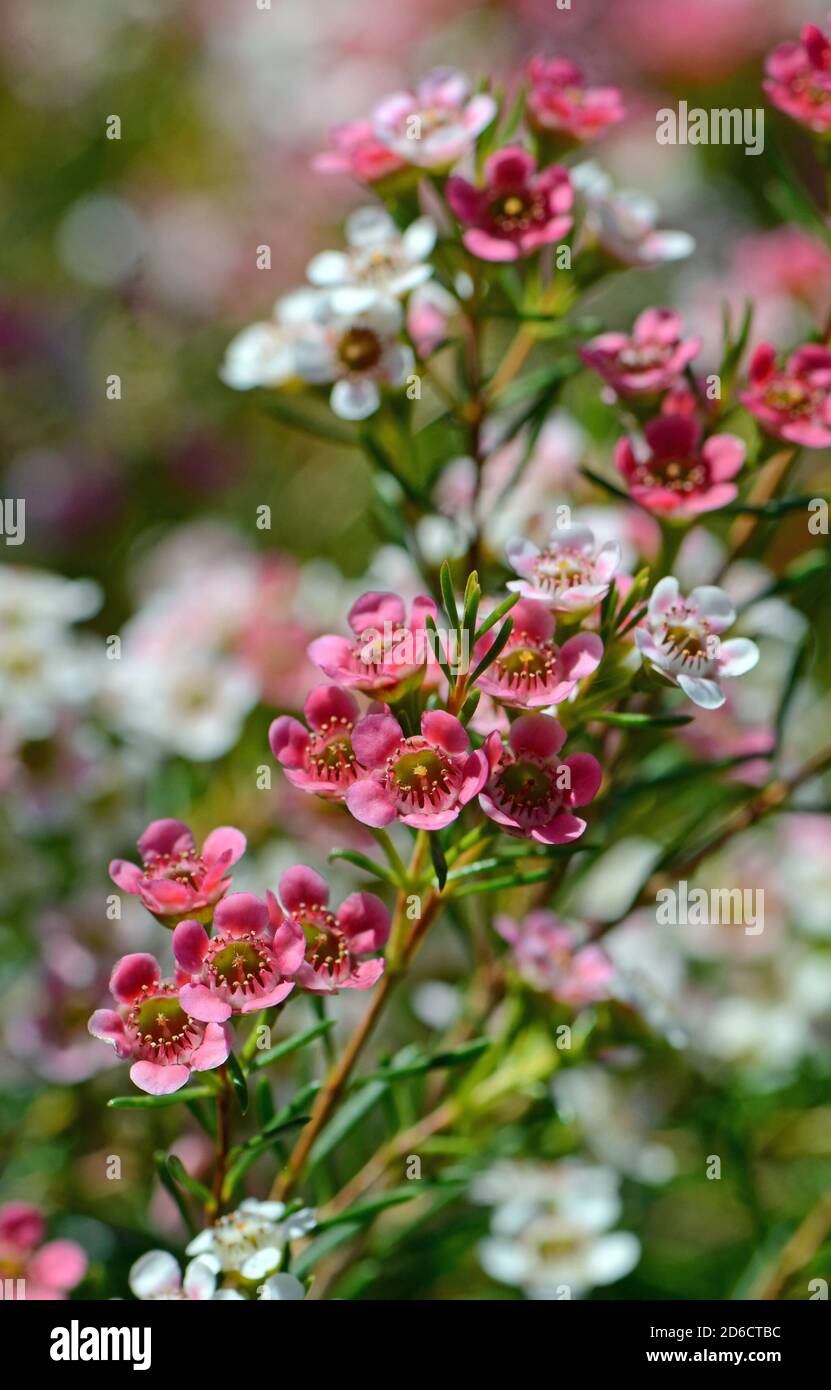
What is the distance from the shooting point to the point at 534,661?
704mm

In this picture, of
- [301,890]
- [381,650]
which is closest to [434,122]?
[381,650]

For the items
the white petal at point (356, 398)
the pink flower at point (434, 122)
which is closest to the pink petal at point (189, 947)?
the white petal at point (356, 398)

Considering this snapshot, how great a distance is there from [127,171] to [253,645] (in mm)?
1304

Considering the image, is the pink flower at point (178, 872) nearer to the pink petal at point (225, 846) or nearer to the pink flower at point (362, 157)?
the pink petal at point (225, 846)

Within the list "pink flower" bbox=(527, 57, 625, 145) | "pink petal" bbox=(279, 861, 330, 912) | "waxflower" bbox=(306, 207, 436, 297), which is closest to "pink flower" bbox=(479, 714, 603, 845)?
"pink petal" bbox=(279, 861, 330, 912)

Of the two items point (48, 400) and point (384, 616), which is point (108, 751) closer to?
point (384, 616)

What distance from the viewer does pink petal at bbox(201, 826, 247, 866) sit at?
71 cm

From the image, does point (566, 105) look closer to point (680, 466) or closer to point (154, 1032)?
point (680, 466)

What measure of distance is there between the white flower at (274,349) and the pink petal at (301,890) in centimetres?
38

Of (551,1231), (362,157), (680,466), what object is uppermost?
(362,157)

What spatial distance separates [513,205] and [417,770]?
39 cm

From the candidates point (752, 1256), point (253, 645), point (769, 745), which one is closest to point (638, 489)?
point (769, 745)

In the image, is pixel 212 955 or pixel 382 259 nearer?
pixel 212 955

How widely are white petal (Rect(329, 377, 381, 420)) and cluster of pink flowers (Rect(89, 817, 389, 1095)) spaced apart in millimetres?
241
